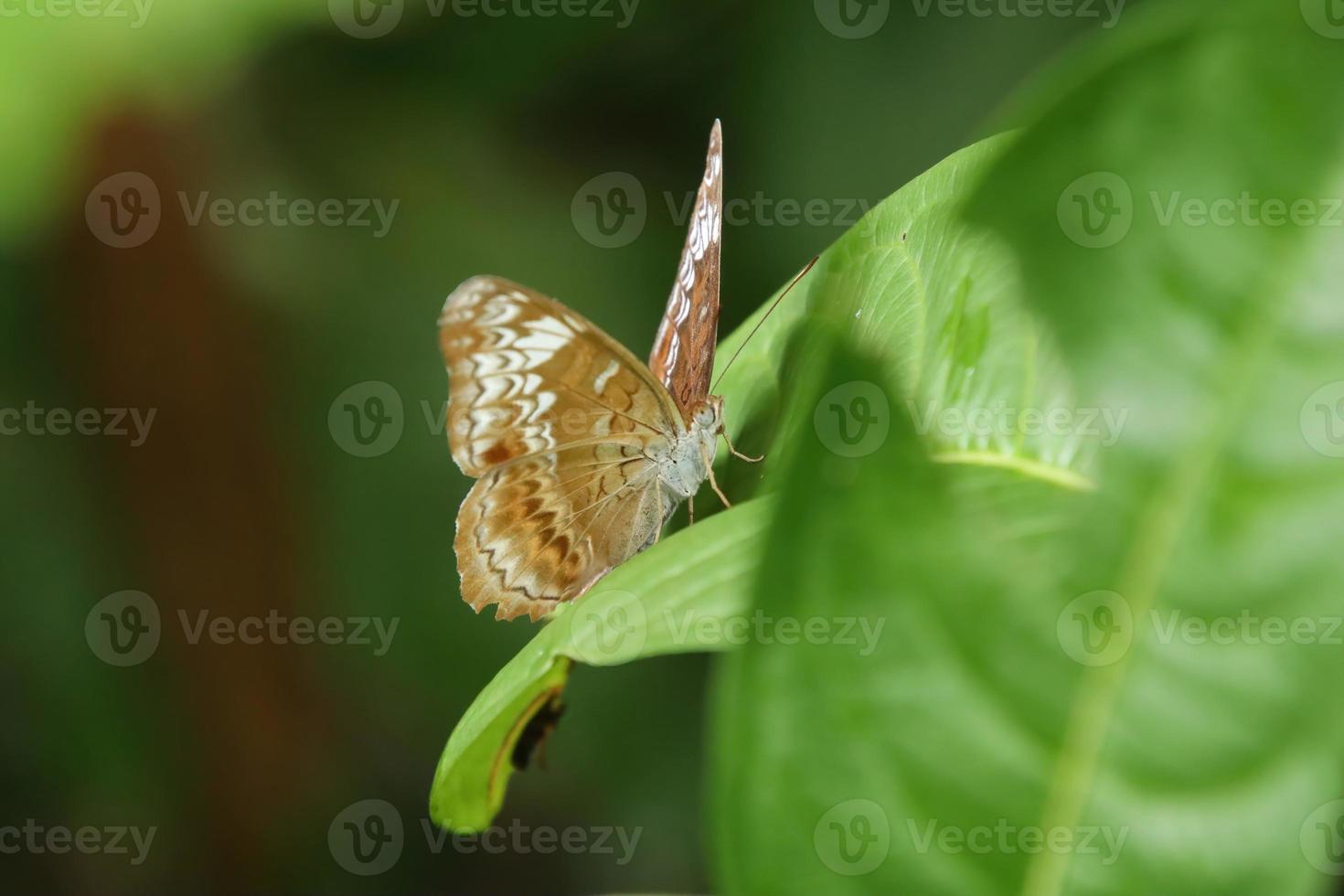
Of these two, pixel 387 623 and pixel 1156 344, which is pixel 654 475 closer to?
pixel 1156 344

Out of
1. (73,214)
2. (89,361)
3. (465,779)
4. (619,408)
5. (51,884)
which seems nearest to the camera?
(465,779)

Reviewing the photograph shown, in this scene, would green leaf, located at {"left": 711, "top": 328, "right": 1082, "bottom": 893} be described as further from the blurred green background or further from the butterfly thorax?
the blurred green background

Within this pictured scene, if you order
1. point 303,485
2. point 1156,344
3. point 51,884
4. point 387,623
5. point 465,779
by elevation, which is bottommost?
point 51,884

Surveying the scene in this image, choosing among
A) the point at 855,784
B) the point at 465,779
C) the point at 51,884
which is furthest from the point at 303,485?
the point at 855,784

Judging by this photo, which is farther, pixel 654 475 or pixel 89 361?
pixel 89 361

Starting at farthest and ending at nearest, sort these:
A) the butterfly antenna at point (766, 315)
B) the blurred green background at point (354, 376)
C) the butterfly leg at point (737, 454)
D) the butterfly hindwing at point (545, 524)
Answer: the blurred green background at point (354, 376)
the butterfly hindwing at point (545, 524)
the butterfly leg at point (737, 454)
the butterfly antenna at point (766, 315)

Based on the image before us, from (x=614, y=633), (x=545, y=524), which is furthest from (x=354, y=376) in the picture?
(x=614, y=633)

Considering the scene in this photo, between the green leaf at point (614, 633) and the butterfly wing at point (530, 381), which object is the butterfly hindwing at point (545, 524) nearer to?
the butterfly wing at point (530, 381)

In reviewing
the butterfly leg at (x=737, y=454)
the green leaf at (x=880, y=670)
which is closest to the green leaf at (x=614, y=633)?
the green leaf at (x=880, y=670)
